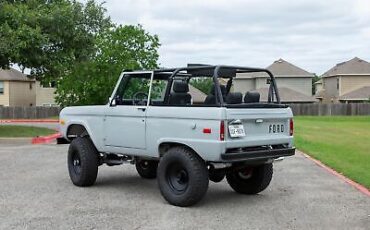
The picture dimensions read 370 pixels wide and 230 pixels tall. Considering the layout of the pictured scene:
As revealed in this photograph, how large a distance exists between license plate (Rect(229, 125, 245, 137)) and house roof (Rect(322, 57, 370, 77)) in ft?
196

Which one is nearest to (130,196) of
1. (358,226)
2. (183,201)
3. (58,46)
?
(183,201)

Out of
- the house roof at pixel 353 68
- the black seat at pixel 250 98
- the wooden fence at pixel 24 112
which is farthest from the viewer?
the house roof at pixel 353 68

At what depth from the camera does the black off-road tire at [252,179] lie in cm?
943

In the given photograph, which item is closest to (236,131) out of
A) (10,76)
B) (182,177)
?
(182,177)

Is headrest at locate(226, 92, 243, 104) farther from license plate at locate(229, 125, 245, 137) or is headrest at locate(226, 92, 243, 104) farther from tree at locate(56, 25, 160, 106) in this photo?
tree at locate(56, 25, 160, 106)

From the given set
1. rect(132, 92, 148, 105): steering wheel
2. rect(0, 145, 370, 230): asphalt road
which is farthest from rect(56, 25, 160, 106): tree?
rect(132, 92, 148, 105): steering wheel

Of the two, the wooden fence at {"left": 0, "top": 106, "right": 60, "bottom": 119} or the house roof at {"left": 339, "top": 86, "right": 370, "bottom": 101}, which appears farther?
the house roof at {"left": 339, "top": 86, "right": 370, "bottom": 101}

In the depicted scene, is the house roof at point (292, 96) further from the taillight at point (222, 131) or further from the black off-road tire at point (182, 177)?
the taillight at point (222, 131)

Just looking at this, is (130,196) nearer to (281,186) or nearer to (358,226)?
(281,186)

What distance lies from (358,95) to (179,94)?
60366 millimetres

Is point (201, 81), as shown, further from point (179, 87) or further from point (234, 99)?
point (234, 99)

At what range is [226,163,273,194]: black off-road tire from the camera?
9430 mm

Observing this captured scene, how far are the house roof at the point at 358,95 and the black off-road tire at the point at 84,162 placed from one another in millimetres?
59306

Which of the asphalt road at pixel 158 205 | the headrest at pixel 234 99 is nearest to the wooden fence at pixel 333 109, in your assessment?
the asphalt road at pixel 158 205
